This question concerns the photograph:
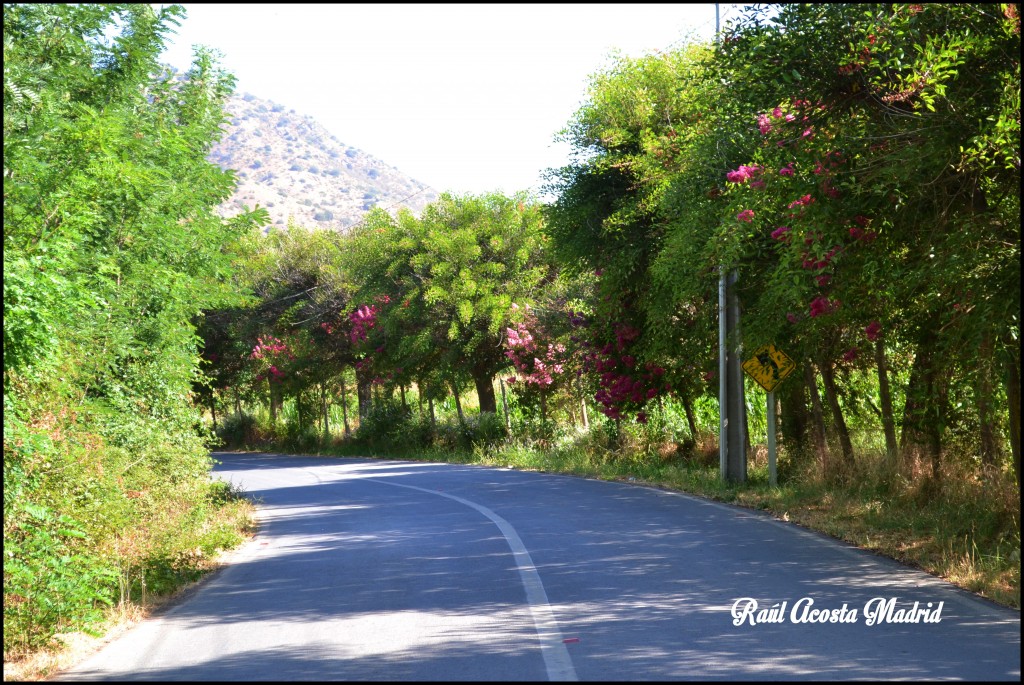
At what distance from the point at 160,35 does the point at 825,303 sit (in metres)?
10.9

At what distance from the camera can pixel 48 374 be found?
33.1ft

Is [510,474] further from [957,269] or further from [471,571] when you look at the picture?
[957,269]

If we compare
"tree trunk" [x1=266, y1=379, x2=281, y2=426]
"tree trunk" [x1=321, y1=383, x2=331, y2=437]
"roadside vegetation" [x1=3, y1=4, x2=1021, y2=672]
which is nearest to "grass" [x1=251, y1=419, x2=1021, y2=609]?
"roadside vegetation" [x1=3, y1=4, x2=1021, y2=672]

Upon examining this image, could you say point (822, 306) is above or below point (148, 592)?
above

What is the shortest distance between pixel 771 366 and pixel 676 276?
234 centimetres

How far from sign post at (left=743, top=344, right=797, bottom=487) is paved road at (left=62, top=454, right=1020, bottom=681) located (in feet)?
8.66

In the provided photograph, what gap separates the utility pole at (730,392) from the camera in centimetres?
1966

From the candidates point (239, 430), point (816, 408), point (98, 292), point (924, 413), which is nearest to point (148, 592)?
point (98, 292)

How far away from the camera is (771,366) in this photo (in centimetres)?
1808

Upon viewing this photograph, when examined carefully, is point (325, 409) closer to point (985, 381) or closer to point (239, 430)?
point (239, 430)

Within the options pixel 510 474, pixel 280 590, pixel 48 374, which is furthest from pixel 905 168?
pixel 510 474

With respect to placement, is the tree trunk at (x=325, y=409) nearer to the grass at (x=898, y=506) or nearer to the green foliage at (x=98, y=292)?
the grass at (x=898, y=506)

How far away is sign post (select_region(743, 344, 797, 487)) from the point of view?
17938mm

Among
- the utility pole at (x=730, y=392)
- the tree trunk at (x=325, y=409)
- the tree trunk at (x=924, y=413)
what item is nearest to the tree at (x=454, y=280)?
the tree trunk at (x=325, y=409)
